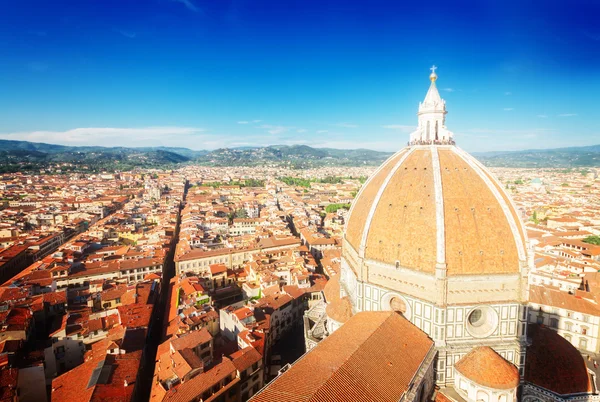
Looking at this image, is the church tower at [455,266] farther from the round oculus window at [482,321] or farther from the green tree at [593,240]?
the green tree at [593,240]

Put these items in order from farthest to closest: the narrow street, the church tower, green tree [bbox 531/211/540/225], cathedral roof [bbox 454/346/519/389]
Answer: green tree [bbox 531/211/540/225], the narrow street, the church tower, cathedral roof [bbox 454/346/519/389]

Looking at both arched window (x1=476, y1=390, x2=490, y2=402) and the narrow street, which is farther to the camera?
the narrow street

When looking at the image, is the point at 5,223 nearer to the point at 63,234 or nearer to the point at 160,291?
the point at 63,234

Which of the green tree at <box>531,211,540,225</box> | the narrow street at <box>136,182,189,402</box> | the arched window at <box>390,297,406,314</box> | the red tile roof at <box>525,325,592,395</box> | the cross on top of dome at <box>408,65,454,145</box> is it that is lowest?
the narrow street at <box>136,182,189,402</box>

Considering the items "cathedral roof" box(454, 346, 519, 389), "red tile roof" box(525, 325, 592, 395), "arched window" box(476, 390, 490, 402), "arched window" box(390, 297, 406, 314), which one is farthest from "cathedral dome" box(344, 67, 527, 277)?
"red tile roof" box(525, 325, 592, 395)

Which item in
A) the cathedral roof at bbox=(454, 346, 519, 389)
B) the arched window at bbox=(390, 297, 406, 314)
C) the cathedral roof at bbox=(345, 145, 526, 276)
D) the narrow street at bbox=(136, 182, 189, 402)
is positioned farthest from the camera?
the narrow street at bbox=(136, 182, 189, 402)

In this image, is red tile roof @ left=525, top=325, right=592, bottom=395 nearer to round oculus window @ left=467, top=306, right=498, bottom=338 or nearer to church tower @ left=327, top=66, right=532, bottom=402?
church tower @ left=327, top=66, right=532, bottom=402

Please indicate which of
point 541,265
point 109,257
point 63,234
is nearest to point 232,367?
point 109,257
